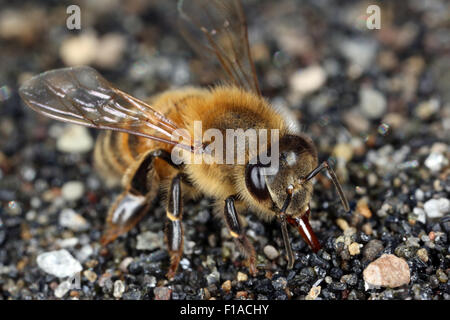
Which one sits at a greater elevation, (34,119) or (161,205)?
(34,119)

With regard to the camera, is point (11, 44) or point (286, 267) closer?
point (286, 267)

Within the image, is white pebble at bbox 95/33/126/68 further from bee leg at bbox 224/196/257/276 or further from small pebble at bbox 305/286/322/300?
small pebble at bbox 305/286/322/300

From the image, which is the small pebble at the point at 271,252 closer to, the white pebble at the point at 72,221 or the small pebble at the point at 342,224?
the small pebble at the point at 342,224

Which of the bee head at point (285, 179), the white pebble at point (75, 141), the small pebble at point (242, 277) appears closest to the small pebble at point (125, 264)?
the small pebble at point (242, 277)

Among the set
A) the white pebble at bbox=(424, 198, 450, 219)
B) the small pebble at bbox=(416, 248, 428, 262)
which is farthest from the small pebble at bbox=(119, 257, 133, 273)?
the white pebble at bbox=(424, 198, 450, 219)

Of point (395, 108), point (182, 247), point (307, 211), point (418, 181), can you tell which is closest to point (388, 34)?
point (395, 108)

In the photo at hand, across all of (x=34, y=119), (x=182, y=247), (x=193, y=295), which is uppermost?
(x=34, y=119)

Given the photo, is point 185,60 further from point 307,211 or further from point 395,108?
point 307,211
